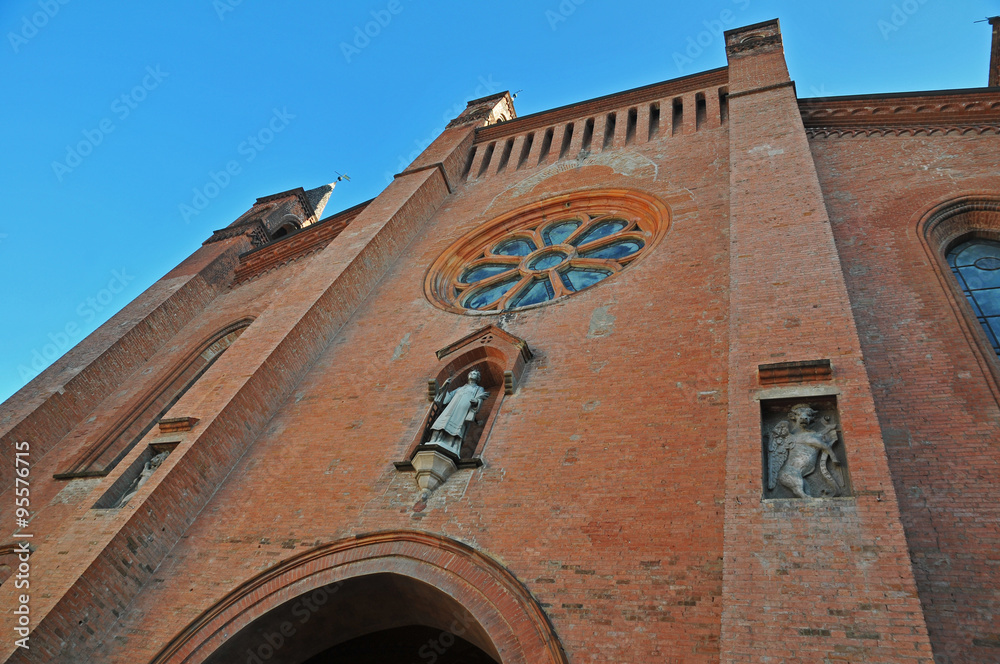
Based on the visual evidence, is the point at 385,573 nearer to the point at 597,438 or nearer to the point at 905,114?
the point at 597,438

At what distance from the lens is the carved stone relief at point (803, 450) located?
4.46m

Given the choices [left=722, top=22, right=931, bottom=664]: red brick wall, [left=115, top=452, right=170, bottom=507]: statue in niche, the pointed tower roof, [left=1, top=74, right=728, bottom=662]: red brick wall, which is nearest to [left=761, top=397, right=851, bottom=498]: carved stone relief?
[left=722, top=22, right=931, bottom=664]: red brick wall

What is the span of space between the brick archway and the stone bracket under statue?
73 cm

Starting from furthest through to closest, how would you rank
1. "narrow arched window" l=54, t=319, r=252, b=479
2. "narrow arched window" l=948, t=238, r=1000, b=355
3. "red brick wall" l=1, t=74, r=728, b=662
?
1. "narrow arched window" l=54, t=319, r=252, b=479
2. "narrow arched window" l=948, t=238, r=1000, b=355
3. "red brick wall" l=1, t=74, r=728, b=662

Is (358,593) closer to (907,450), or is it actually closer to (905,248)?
(907,450)

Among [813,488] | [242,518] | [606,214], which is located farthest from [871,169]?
[242,518]

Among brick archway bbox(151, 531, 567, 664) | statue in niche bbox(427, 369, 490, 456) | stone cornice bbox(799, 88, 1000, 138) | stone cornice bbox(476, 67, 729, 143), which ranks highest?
stone cornice bbox(476, 67, 729, 143)

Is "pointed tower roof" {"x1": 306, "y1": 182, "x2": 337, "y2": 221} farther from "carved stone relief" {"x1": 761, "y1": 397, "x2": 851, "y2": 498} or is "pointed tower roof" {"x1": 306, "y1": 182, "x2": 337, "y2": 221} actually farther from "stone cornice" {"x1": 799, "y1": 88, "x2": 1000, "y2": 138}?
"carved stone relief" {"x1": 761, "y1": 397, "x2": 851, "y2": 498}

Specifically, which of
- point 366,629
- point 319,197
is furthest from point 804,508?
point 319,197

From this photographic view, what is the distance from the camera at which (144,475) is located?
23.9ft

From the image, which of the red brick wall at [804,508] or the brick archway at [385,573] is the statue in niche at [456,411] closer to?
the brick archway at [385,573]

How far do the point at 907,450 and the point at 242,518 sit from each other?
20.0ft

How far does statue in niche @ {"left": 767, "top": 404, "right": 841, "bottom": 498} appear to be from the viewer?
4480mm

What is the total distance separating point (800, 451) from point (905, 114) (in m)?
7.48
